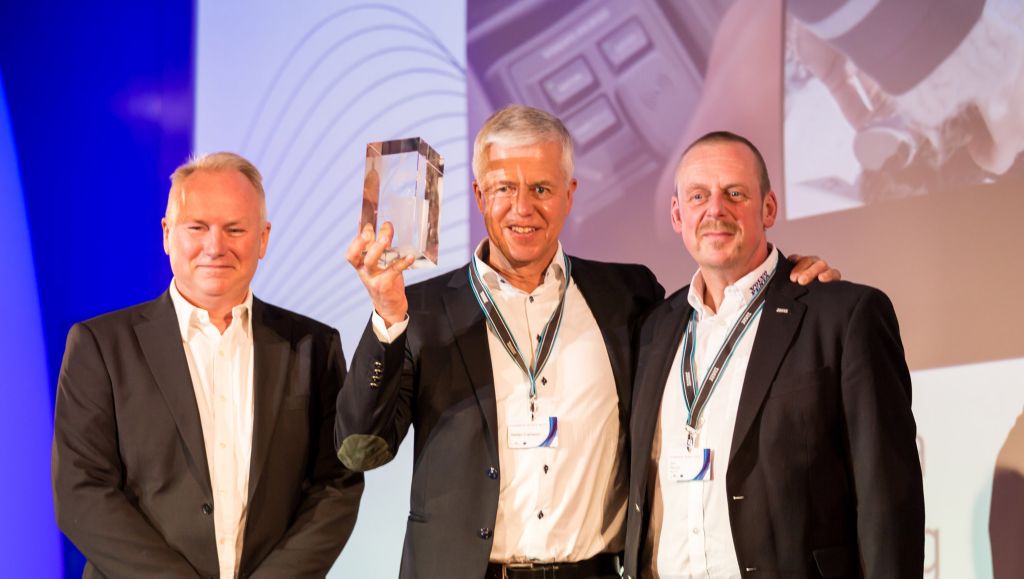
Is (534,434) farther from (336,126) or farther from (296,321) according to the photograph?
(336,126)

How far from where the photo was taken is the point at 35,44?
Answer: 5.21m

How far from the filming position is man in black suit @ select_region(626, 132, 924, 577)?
7.84 feet

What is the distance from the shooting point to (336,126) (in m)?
4.93

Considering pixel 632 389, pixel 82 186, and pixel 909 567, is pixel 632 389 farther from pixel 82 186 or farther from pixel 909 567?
pixel 82 186

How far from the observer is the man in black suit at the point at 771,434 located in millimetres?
2391

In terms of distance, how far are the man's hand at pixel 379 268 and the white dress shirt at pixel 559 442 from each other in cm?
7

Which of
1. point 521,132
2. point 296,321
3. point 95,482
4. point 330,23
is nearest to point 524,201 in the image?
point 521,132

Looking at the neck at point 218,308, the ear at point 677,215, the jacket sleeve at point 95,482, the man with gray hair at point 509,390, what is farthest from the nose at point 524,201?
the jacket sleeve at point 95,482

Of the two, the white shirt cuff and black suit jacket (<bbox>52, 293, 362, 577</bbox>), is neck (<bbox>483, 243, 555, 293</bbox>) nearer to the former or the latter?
Result: the white shirt cuff

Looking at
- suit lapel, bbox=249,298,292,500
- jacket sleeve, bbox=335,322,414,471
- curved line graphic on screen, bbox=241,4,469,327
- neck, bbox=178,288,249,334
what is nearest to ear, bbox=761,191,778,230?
jacket sleeve, bbox=335,322,414,471

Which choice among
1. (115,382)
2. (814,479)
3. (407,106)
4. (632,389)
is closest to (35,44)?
(407,106)

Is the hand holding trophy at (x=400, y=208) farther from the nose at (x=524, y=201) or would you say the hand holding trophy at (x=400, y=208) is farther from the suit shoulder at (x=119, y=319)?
the suit shoulder at (x=119, y=319)

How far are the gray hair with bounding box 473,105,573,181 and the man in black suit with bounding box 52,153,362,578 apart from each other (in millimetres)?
692

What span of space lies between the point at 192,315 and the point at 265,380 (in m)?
0.28
